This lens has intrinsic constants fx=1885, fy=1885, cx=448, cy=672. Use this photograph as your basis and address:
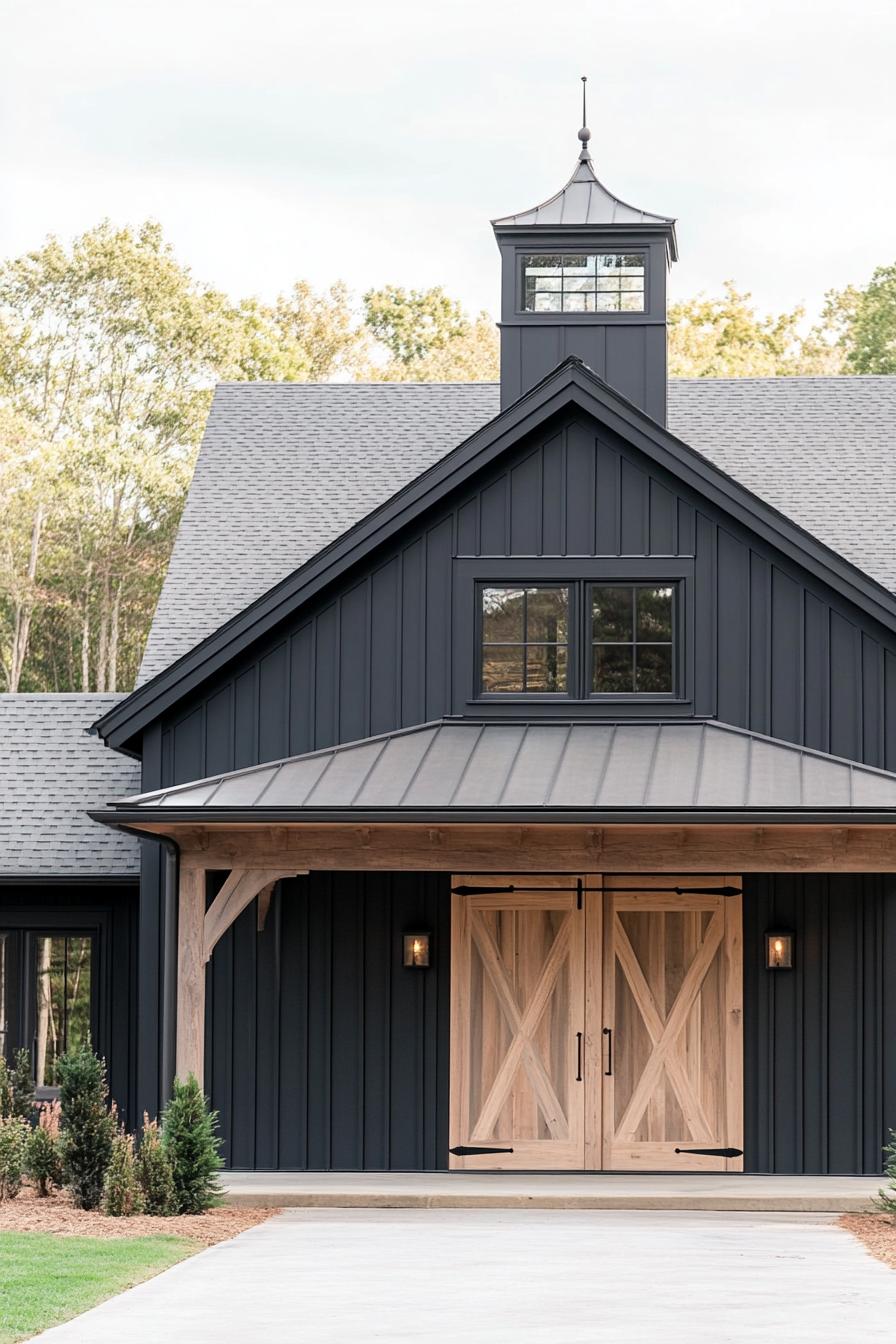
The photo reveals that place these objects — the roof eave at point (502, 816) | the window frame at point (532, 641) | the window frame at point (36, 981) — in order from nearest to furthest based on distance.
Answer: the roof eave at point (502, 816), the window frame at point (532, 641), the window frame at point (36, 981)

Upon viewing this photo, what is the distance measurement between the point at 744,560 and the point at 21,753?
282 inches

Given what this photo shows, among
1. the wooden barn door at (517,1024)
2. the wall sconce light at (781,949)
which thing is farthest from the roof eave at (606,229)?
the wall sconce light at (781,949)

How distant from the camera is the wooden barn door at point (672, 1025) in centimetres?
1499

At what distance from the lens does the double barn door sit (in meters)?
15.0

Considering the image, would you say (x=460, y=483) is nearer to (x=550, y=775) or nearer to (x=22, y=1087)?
(x=550, y=775)

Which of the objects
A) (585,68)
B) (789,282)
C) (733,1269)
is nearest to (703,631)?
(733,1269)

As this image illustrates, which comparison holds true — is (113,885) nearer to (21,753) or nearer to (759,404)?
(21,753)

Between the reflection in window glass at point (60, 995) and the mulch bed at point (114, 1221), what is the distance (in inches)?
134

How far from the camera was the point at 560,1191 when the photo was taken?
45.4 ft

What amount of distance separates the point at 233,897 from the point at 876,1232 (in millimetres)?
5085

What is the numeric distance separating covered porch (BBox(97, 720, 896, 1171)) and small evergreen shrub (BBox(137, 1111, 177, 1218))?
1371 mm

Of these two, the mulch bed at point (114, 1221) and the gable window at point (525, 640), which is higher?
the gable window at point (525, 640)

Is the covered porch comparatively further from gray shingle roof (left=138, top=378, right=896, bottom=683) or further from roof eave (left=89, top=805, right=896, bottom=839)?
gray shingle roof (left=138, top=378, right=896, bottom=683)

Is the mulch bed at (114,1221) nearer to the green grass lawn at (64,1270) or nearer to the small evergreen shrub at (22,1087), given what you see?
the green grass lawn at (64,1270)
